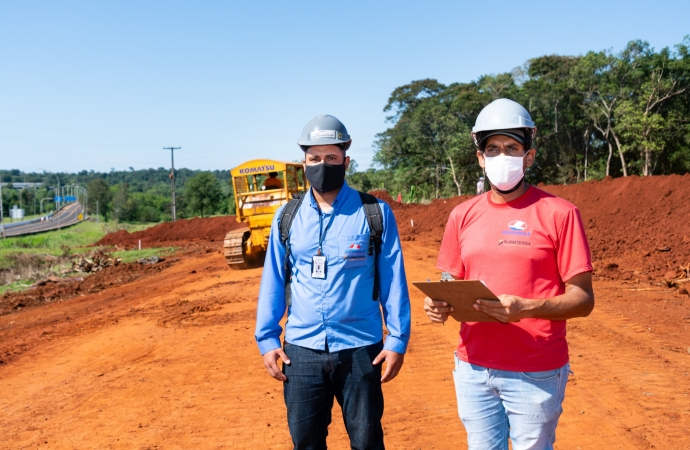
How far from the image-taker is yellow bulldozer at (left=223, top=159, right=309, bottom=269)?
16141 mm

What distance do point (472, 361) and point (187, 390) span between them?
485 cm

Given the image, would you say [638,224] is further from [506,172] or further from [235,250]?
[506,172]

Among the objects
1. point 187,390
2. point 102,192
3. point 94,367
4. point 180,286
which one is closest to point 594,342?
point 187,390

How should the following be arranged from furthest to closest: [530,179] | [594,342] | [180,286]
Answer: [530,179]
[180,286]
[594,342]

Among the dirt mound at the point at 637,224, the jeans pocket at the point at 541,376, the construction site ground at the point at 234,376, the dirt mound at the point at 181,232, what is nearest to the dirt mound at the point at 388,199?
the dirt mound at the point at 181,232

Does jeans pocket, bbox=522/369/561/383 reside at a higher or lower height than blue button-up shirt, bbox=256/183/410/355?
lower

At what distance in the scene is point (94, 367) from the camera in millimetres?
8023

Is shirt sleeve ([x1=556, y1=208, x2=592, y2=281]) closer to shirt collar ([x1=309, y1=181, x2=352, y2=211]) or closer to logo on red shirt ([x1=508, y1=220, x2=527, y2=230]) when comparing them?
logo on red shirt ([x1=508, y1=220, x2=527, y2=230])

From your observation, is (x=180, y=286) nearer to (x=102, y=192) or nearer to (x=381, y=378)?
(x=381, y=378)

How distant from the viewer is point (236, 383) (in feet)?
22.5

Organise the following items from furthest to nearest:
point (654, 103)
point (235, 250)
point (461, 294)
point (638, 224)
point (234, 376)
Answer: point (654, 103)
point (638, 224)
point (235, 250)
point (234, 376)
point (461, 294)

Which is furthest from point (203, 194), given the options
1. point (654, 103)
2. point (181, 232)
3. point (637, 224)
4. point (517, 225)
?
point (517, 225)

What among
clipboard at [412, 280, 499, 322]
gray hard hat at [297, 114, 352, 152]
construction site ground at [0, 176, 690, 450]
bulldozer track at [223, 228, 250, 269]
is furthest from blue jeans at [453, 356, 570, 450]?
bulldozer track at [223, 228, 250, 269]

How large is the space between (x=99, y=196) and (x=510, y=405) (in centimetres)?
10935
